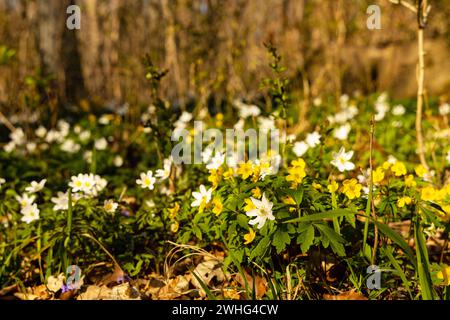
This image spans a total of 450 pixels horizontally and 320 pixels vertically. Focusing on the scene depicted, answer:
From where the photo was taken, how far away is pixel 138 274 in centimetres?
226

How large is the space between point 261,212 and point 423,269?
59cm

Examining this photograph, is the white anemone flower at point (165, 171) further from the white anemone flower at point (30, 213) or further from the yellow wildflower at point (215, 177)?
the white anemone flower at point (30, 213)

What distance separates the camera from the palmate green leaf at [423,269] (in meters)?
1.59

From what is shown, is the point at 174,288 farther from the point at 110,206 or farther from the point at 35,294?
the point at 35,294

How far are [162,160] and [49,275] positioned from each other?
956mm

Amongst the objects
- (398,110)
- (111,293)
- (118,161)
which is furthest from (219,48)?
(111,293)

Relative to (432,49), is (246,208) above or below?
below

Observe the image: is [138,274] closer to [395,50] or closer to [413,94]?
[413,94]

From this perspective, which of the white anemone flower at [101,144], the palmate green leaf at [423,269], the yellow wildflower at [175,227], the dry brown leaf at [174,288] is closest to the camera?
the palmate green leaf at [423,269]

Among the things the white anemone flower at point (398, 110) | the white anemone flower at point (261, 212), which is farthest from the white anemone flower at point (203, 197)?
the white anemone flower at point (398, 110)

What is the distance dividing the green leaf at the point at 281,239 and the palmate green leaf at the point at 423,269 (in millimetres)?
450

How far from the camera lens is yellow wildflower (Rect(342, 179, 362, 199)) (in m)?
1.85

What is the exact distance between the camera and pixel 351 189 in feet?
6.14

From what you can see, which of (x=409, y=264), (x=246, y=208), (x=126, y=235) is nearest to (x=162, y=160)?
(x=126, y=235)
